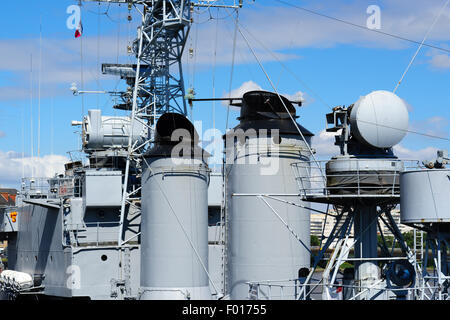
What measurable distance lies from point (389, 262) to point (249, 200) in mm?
6570

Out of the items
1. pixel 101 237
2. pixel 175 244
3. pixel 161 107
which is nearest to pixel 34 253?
pixel 101 237

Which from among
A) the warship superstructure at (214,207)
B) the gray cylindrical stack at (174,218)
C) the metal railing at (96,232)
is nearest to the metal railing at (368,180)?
the warship superstructure at (214,207)

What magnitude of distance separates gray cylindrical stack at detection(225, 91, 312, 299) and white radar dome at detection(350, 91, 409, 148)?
17.5 feet

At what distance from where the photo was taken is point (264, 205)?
25859 mm

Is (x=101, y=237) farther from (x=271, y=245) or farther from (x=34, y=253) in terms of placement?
(x=271, y=245)

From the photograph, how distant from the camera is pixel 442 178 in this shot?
59.6ft

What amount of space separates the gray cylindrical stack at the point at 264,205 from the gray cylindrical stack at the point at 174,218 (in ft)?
12.2

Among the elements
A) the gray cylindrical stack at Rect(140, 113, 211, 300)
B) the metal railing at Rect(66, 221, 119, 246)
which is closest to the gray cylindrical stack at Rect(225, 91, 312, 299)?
the gray cylindrical stack at Rect(140, 113, 211, 300)

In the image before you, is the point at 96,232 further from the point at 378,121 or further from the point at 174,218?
the point at 378,121

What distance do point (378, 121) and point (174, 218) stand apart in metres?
12.4

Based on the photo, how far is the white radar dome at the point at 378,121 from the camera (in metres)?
20.2

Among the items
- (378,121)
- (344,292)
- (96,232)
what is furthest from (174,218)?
(378,121)

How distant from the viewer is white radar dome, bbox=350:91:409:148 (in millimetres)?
20250

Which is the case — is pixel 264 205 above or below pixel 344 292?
above
